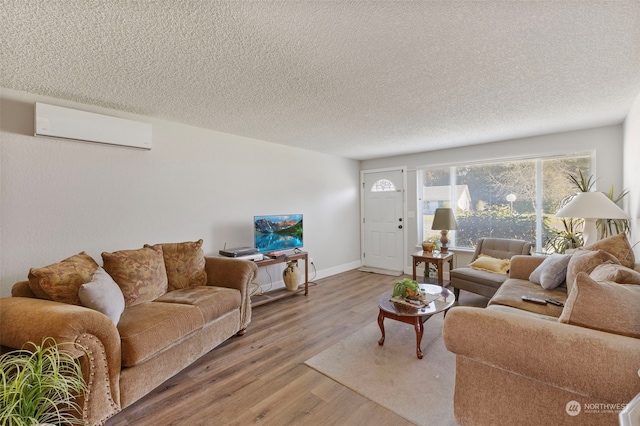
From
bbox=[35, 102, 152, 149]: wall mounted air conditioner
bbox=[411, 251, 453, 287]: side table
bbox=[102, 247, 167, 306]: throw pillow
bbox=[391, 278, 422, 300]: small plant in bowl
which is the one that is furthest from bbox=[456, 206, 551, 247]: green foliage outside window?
bbox=[35, 102, 152, 149]: wall mounted air conditioner

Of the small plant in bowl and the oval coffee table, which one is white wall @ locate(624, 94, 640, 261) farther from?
the small plant in bowl

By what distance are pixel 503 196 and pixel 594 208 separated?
66.4 inches

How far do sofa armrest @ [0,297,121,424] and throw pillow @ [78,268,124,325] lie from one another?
14 cm

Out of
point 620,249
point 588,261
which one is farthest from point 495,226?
point 588,261

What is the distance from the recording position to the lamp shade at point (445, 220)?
4086 mm

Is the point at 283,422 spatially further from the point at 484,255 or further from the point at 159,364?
the point at 484,255

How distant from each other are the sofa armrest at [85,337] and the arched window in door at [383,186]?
4.73 metres

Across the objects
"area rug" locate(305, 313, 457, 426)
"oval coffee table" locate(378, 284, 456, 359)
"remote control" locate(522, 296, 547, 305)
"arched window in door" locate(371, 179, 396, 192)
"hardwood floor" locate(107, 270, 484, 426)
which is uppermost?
"arched window in door" locate(371, 179, 396, 192)

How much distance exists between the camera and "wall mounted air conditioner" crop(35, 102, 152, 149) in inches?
90.4

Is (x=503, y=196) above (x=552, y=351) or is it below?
above

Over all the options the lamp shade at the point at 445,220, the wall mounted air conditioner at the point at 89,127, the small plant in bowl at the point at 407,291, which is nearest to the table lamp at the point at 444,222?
the lamp shade at the point at 445,220

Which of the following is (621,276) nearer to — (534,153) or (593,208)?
(593,208)

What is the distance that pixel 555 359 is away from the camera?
1151 millimetres

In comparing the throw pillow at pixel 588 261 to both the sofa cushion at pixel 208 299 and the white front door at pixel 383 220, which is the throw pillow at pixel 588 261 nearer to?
the sofa cushion at pixel 208 299
